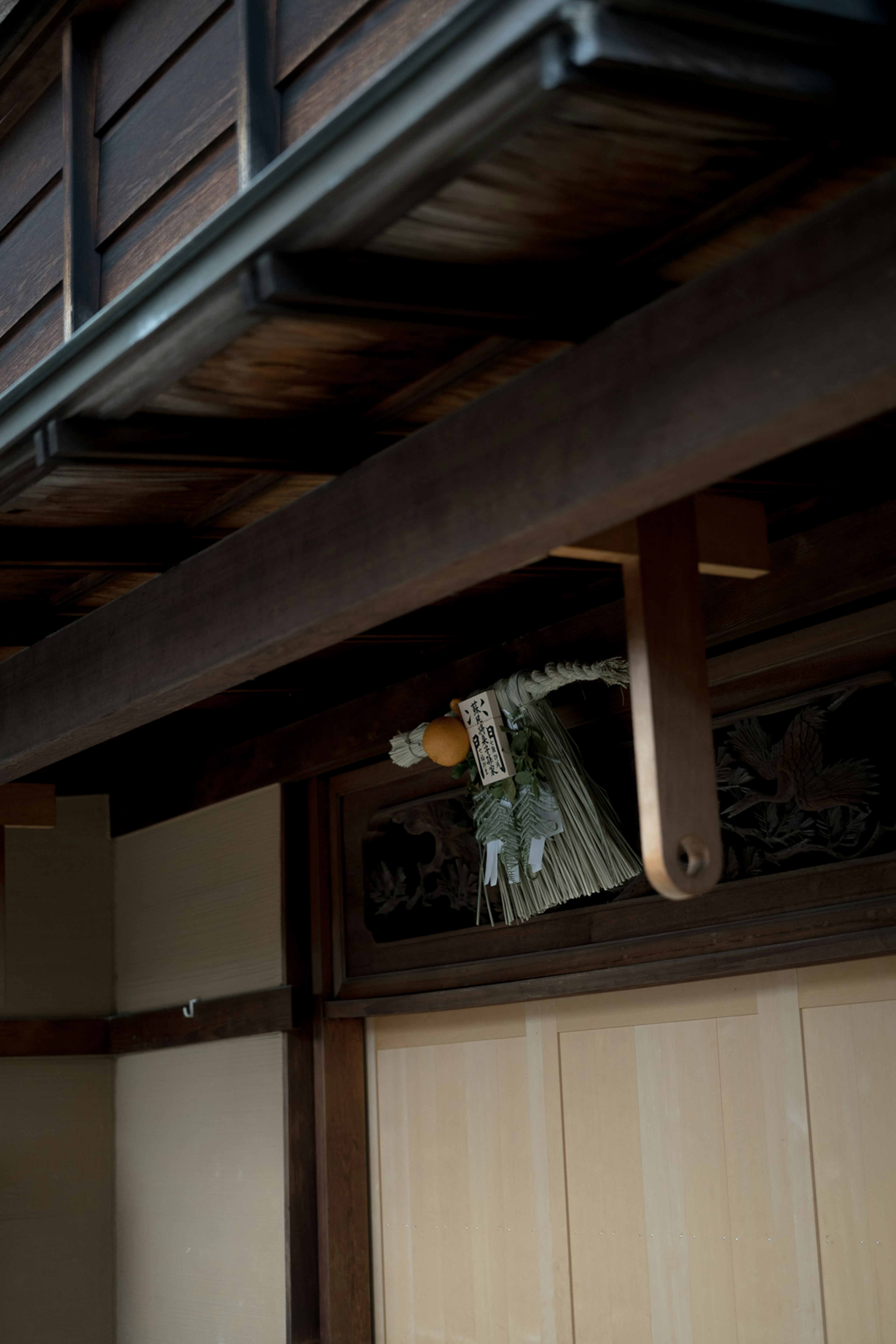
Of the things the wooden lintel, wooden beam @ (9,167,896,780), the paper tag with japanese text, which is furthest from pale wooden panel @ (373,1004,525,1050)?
the wooden lintel

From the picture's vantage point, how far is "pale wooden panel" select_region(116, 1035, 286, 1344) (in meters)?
3.69

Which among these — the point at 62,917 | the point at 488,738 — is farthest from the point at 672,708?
the point at 62,917

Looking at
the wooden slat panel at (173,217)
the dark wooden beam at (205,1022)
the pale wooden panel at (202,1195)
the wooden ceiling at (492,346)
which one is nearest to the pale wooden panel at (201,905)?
the dark wooden beam at (205,1022)

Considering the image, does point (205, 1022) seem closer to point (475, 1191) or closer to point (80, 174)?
point (475, 1191)

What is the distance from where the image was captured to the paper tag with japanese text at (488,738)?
9.69ft

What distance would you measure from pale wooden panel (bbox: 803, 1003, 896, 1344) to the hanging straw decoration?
523mm

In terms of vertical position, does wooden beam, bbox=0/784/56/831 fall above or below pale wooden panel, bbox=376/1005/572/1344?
above

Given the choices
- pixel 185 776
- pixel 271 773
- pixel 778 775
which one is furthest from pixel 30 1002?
pixel 778 775

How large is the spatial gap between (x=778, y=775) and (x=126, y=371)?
1.47 metres

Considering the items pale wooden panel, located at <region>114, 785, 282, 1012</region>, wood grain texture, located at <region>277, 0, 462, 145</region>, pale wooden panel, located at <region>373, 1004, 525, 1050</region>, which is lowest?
pale wooden panel, located at <region>373, 1004, 525, 1050</region>

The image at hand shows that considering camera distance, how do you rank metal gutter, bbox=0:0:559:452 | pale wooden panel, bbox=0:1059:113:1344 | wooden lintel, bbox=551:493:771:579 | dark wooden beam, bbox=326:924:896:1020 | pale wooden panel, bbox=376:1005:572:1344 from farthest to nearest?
pale wooden panel, bbox=0:1059:113:1344
pale wooden panel, bbox=376:1005:572:1344
dark wooden beam, bbox=326:924:896:1020
wooden lintel, bbox=551:493:771:579
metal gutter, bbox=0:0:559:452

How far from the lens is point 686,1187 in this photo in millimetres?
2768

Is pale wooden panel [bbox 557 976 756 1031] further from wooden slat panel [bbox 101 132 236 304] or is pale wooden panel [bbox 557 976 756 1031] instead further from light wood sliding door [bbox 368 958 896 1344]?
wooden slat panel [bbox 101 132 236 304]

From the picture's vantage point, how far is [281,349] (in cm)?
165
